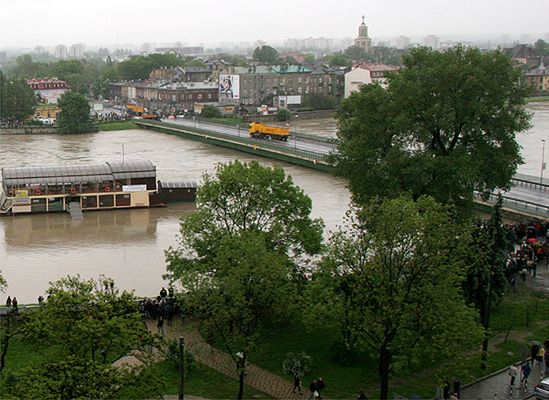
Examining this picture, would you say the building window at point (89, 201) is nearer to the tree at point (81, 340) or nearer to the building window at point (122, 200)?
the building window at point (122, 200)

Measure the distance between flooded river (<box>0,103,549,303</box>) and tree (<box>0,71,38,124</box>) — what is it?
41.8 ft

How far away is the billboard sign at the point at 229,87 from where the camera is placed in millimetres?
59125

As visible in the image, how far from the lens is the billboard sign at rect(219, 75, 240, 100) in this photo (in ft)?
194

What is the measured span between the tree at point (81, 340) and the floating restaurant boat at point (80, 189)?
1439cm

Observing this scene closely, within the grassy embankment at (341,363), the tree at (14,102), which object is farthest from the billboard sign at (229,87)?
the grassy embankment at (341,363)

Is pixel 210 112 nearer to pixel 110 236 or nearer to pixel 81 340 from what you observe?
pixel 110 236

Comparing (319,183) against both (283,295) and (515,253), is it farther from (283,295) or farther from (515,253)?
(283,295)

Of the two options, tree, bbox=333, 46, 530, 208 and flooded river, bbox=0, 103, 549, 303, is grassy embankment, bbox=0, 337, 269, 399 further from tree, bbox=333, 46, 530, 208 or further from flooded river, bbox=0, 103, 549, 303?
tree, bbox=333, 46, 530, 208

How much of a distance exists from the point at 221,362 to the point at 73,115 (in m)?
37.4

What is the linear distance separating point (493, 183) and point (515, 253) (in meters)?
1.43

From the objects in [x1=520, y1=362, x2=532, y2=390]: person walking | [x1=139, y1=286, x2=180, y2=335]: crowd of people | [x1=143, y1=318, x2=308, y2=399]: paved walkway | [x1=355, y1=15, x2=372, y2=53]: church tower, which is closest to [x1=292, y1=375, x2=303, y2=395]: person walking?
[x1=143, y1=318, x2=308, y2=399]: paved walkway

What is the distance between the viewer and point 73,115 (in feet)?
152

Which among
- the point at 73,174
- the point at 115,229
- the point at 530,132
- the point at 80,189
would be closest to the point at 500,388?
the point at 115,229

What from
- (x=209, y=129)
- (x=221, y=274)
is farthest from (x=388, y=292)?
(x=209, y=129)
